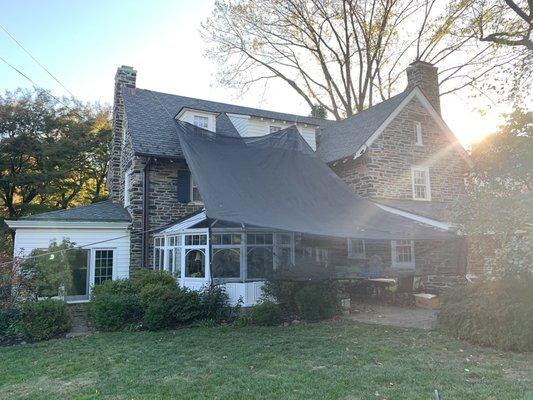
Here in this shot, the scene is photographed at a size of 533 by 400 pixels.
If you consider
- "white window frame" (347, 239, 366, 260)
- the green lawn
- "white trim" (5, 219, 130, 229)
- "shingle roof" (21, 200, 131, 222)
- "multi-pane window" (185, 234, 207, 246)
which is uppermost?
"shingle roof" (21, 200, 131, 222)

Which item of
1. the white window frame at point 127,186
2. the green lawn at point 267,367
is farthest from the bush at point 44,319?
the white window frame at point 127,186

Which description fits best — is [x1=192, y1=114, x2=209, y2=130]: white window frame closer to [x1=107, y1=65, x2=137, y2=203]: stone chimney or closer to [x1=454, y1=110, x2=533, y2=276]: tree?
[x1=107, y1=65, x2=137, y2=203]: stone chimney

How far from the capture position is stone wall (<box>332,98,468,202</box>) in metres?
13.3

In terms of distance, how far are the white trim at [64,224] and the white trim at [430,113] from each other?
7867mm

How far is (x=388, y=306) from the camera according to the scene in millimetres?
10672

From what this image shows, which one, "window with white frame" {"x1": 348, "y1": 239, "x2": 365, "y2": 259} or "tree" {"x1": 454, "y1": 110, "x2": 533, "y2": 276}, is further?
"window with white frame" {"x1": 348, "y1": 239, "x2": 365, "y2": 259}

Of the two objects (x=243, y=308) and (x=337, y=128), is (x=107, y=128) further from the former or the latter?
(x=243, y=308)

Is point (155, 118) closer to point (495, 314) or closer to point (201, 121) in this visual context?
point (201, 121)

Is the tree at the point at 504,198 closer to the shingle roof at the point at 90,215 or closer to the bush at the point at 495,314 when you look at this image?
the bush at the point at 495,314

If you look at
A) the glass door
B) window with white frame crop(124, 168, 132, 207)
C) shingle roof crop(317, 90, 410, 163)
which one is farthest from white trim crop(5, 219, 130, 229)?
shingle roof crop(317, 90, 410, 163)

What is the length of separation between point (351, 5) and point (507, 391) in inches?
897

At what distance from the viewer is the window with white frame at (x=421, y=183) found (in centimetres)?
1419

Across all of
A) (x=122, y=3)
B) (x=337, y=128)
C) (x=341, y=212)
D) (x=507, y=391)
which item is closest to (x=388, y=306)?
(x=341, y=212)

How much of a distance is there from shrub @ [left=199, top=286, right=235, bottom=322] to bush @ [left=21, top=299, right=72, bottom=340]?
2785 mm
